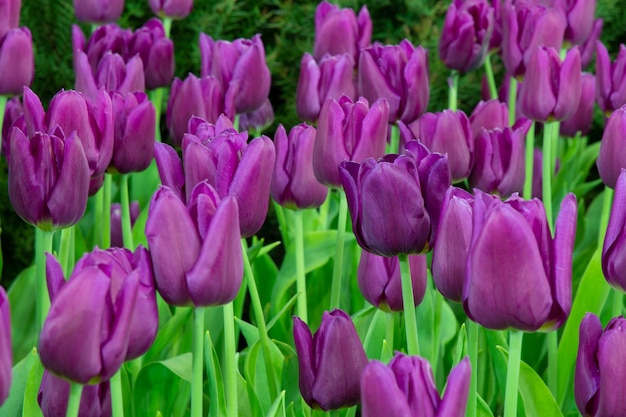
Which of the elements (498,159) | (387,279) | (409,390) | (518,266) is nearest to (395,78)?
(498,159)

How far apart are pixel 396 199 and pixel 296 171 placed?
1.41 feet

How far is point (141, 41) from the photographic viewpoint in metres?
1.82

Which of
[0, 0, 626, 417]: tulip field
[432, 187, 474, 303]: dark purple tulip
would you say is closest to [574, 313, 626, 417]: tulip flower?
[0, 0, 626, 417]: tulip field

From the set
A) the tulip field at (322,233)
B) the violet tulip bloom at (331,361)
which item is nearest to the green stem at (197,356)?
the tulip field at (322,233)

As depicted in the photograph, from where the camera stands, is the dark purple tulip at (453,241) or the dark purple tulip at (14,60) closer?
the dark purple tulip at (453,241)

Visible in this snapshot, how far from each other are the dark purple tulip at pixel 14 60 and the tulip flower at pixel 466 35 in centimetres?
76

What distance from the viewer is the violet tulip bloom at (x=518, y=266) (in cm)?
86

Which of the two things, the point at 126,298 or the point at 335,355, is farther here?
the point at 335,355

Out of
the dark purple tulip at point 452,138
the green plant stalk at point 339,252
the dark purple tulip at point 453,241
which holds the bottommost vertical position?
the green plant stalk at point 339,252

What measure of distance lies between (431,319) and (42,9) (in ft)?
5.62

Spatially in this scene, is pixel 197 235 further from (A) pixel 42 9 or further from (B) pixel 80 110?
(A) pixel 42 9

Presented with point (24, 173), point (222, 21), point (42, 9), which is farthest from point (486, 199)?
point (42, 9)

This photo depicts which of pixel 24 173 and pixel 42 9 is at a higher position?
pixel 24 173

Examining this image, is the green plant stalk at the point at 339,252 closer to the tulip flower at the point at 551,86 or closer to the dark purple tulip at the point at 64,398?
the tulip flower at the point at 551,86
